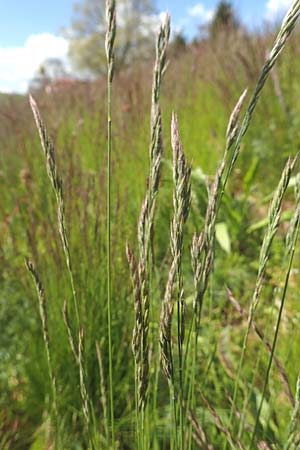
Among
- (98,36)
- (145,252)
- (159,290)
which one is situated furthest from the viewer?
(98,36)

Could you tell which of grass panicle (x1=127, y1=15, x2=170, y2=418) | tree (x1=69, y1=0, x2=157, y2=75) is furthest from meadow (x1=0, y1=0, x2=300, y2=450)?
tree (x1=69, y1=0, x2=157, y2=75)

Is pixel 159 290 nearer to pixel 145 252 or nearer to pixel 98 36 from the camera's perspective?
pixel 145 252

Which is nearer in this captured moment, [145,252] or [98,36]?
[145,252]

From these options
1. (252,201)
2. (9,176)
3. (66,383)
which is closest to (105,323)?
(66,383)

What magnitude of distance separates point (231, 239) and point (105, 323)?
1.08 metres

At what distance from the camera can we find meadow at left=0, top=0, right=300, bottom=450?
558mm

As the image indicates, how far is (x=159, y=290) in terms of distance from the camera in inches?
44.1

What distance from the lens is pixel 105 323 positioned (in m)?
1.29

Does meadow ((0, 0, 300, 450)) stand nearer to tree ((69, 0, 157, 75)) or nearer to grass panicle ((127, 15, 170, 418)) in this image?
grass panicle ((127, 15, 170, 418))

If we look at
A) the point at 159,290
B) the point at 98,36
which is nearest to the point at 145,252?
the point at 159,290

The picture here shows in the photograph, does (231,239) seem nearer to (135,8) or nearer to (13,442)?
(13,442)

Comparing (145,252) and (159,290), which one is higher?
(145,252)

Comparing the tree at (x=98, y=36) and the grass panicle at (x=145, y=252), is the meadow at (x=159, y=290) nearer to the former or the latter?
the grass panicle at (x=145, y=252)

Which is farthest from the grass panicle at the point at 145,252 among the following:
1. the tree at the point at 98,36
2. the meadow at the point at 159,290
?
the tree at the point at 98,36
